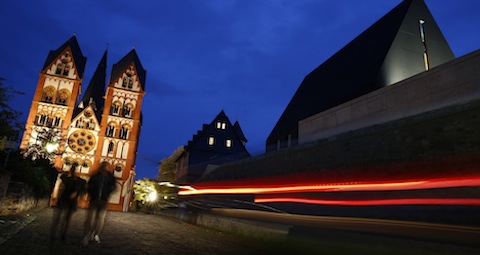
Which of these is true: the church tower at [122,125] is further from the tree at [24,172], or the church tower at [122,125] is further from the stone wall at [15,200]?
the stone wall at [15,200]

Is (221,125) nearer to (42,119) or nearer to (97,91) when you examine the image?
(97,91)

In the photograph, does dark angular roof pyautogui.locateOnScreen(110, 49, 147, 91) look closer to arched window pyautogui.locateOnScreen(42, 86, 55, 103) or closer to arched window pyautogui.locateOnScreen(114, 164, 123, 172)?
arched window pyautogui.locateOnScreen(42, 86, 55, 103)

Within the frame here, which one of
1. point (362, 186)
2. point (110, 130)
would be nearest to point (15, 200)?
point (362, 186)

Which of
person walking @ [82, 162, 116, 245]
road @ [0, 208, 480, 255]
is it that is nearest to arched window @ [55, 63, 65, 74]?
road @ [0, 208, 480, 255]

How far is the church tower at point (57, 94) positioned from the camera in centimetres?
4112

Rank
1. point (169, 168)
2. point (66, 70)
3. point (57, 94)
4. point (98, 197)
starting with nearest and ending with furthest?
point (98, 197) → point (57, 94) → point (66, 70) → point (169, 168)

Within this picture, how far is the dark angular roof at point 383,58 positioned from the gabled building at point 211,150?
1724 cm

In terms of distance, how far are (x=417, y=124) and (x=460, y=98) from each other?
1.93 meters

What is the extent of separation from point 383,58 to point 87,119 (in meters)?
38.2

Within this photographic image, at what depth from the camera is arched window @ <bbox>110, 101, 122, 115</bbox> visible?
45.2 meters

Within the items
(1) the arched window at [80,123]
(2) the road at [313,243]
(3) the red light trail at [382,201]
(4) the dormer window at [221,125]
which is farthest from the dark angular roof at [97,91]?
(2) the road at [313,243]

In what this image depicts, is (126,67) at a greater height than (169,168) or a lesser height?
greater

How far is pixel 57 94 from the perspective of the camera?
144ft

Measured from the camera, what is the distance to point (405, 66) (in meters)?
23.8
